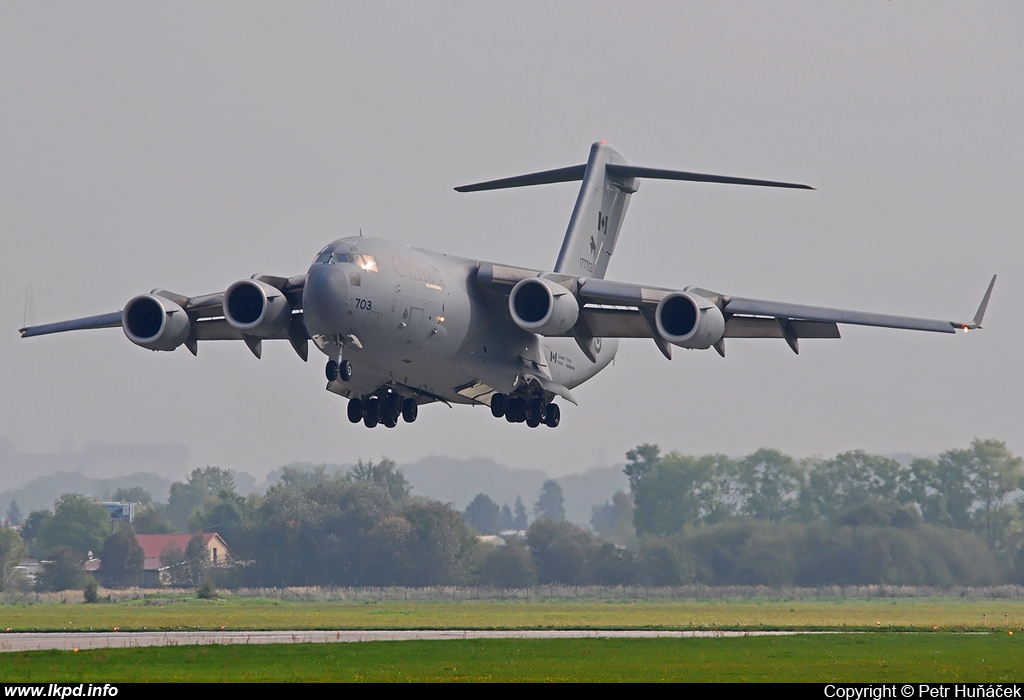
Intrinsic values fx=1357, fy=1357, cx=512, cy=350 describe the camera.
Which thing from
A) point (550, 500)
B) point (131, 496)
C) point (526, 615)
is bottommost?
point (526, 615)

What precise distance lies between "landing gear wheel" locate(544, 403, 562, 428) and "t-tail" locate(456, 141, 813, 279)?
3247mm

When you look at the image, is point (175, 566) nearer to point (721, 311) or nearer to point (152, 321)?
point (152, 321)

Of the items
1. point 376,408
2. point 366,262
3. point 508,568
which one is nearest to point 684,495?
point 508,568

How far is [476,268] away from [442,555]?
53.3 ft

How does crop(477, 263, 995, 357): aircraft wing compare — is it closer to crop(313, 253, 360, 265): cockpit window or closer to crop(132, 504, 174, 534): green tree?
crop(313, 253, 360, 265): cockpit window

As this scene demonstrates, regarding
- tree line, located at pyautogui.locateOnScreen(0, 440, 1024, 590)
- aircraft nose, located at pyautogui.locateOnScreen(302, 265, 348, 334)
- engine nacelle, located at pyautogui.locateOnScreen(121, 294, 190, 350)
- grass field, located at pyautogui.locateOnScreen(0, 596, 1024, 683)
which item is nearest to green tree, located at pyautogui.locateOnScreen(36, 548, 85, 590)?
tree line, located at pyautogui.locateOnScreen(0, 440, 1024, 590)

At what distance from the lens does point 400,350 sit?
21172mm

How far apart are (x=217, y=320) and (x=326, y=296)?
5.39 metres

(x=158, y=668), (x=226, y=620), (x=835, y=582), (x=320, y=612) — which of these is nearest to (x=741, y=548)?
(x=835, y=582)

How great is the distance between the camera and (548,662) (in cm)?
1984

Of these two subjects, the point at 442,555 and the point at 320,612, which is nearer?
the point at 320,612

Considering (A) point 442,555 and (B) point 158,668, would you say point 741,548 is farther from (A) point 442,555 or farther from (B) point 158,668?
(B) point 158,668

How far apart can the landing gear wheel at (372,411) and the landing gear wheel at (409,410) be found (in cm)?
45
